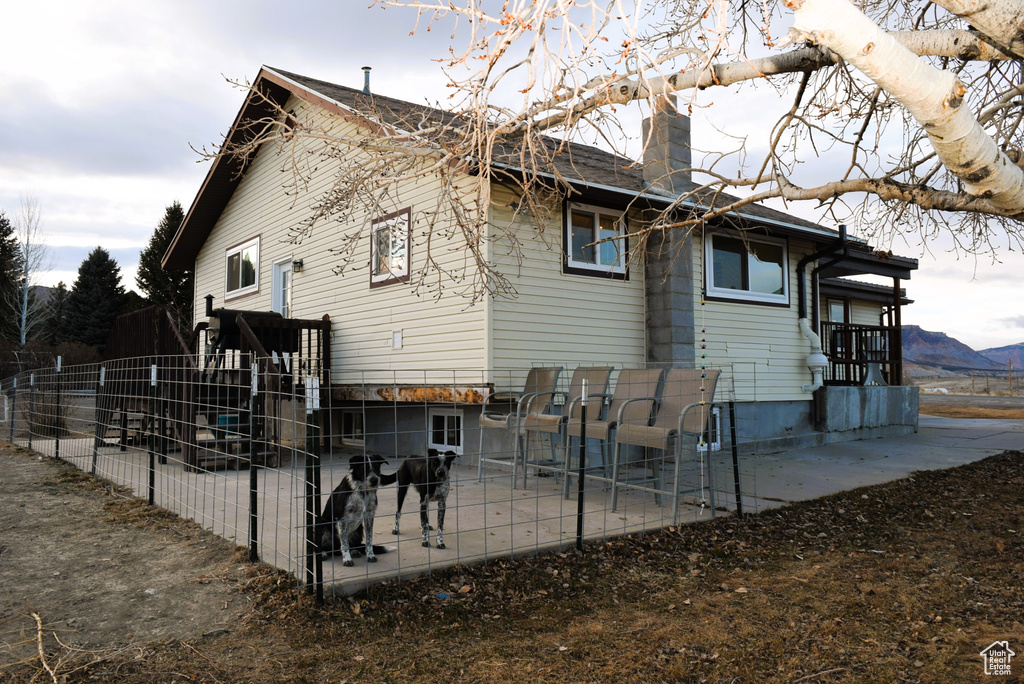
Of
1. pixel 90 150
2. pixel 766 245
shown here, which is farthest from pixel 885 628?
pixel 90 150

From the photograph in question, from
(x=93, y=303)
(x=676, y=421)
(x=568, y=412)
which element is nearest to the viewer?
(x=676, y=421)

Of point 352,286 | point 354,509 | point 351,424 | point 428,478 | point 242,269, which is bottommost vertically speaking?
point 351,424

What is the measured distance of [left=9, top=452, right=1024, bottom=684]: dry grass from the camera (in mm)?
2666

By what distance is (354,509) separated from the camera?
3.67 m

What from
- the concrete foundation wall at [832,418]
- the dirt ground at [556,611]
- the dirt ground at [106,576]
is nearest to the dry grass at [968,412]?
the concrete foundation wall at [832,418]

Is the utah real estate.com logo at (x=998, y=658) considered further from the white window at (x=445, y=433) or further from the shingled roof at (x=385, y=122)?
the white window at (x=445, y=433)

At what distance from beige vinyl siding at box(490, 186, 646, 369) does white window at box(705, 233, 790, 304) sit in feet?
4.57

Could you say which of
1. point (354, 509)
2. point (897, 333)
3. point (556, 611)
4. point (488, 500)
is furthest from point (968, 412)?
point (354, 509)

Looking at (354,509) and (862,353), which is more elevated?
(862,353)

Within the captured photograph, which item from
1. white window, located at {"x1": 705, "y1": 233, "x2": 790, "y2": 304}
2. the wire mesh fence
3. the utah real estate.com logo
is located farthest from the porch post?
the utah real estate.com logo

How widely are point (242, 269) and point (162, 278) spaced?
18.3 meters

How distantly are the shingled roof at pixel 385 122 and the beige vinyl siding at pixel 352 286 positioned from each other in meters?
0.34

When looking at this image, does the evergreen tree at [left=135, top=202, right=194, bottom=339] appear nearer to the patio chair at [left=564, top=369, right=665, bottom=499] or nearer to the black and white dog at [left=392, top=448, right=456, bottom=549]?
the patio chair at [left=564, top=369, right=665, bottom=499]

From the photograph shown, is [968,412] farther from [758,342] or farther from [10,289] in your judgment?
[10,289]
